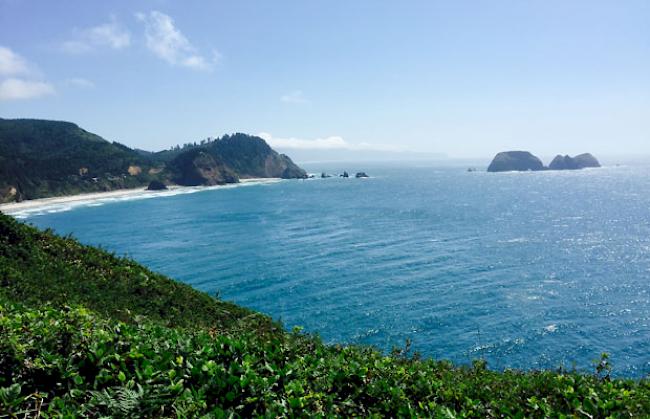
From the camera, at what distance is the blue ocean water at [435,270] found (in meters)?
34.0

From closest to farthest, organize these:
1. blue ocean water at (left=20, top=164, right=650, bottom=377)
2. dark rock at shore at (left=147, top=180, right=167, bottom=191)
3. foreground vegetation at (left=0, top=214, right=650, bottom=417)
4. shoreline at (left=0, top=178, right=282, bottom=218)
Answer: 1. foreground vegetation at (left=0, top=214, right=650, bottom=417)
2. blue ocean water at (left=20, top=164, right=650, bottom=377)
3. shoreline at (left=0, top=178, right=282, bottom=218)
4. dark rock at shore at (left=147, top=180, right=167, bottom=191)

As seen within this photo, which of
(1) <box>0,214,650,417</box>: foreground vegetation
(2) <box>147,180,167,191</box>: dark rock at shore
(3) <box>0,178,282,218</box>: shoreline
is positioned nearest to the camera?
(1) <box>0,214,650,417</box>: foreground vegetation

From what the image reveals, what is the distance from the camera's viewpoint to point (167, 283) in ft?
76.6

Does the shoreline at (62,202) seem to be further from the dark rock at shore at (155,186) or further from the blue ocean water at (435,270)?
the blue ocean water at (435,270)

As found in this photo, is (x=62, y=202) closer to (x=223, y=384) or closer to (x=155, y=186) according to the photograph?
(x=155, y=186)

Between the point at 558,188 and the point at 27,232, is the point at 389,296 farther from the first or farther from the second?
the point at 558,188

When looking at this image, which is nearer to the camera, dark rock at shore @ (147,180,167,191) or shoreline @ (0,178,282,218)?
shoreline @ (0,178,282,218)

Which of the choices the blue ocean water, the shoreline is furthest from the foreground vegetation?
the shoreline

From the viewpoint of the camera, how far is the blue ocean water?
112 ft

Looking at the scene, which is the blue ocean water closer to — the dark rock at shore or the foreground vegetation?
the foreground vegetation

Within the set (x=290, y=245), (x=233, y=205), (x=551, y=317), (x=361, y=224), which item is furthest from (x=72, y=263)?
(x=233, y=205)

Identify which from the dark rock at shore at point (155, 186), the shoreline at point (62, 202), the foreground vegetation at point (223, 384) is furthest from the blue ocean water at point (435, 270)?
the dark rock at shore at point (155, 186)

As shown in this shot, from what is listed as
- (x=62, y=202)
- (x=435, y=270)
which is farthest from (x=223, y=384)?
(x=62, y=202)

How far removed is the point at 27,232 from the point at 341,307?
27018 mm
